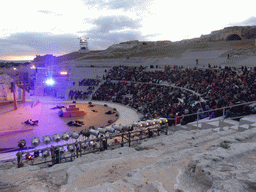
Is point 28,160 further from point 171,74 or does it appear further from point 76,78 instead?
point 76,78

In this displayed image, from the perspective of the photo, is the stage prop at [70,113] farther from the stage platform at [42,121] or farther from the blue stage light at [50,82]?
the blue stage light at [50,82]

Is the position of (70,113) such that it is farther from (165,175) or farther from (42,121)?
(165,175)

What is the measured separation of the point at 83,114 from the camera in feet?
74.9

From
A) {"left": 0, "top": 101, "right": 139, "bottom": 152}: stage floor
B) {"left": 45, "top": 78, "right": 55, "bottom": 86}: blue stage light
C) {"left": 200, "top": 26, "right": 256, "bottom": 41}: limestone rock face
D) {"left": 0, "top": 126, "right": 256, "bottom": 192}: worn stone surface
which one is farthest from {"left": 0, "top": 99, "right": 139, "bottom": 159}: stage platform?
{"left": 200, "top": 26, "right": 256, "bottom": 41}: limestone rock face

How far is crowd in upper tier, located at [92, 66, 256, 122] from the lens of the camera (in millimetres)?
12867

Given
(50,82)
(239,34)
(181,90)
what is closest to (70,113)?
(181,90)

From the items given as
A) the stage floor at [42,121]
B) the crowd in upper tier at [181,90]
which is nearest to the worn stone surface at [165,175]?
the crowd in upper tier at [181,90]

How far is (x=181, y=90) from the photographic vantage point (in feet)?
73.8

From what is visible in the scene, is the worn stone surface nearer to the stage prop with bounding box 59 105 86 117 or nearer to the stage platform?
the stage platform

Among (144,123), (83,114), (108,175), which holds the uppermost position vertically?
(108,175)

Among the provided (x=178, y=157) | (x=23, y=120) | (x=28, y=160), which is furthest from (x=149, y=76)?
(x=178, y=157)

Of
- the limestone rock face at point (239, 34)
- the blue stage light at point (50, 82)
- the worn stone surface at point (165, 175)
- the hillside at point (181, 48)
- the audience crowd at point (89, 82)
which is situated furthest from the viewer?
the limestone rock face at point (239, 34)

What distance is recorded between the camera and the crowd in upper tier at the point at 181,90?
507 inches

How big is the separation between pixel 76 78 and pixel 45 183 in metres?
40.1
